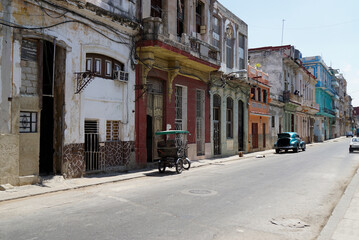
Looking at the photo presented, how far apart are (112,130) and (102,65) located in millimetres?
2876

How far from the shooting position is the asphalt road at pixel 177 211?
5.55 m

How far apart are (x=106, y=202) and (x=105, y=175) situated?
16.8 feet

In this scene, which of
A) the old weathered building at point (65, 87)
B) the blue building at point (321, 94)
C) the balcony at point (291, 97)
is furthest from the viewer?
the blue building at point (321, 94)

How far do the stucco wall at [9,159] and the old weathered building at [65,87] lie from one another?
0.03 meters

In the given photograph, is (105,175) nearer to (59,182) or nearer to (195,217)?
(59,182)

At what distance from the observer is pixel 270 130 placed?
35.2 m

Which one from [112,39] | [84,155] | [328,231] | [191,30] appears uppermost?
[191,30]

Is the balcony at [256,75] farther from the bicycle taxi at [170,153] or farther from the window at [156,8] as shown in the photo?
the bicycle taxi at [170,153]

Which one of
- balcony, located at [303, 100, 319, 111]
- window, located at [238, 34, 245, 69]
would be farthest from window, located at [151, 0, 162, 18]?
balcony, located at [303, 100, 319, 111]

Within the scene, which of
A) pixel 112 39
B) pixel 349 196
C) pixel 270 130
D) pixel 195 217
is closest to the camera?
pixel 195 217

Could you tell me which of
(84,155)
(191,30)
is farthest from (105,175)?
(191,30)

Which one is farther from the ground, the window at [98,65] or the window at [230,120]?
the window at [98,65]

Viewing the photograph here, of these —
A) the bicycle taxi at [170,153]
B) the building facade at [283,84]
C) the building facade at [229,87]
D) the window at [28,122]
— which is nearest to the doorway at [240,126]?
the building facade at [229,87]

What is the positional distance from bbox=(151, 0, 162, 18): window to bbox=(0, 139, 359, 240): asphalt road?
9.88 meters
